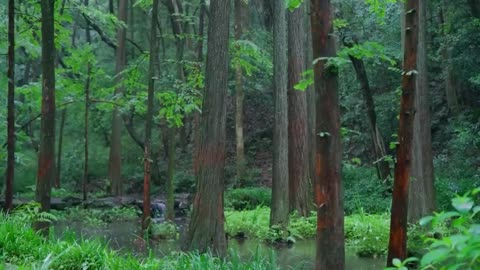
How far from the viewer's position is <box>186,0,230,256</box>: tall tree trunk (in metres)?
9.91

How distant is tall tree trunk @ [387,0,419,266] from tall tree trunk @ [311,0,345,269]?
56 centimetres

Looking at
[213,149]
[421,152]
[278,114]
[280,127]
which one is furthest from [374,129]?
[213,149]

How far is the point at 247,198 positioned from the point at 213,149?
40.2ft

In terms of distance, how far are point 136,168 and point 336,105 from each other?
28.0 meters

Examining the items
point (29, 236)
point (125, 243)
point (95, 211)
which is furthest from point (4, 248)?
point (95, 211)

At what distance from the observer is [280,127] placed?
14.0 meters

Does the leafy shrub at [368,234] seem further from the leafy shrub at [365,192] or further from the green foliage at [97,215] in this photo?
the green foliage at [97,215]

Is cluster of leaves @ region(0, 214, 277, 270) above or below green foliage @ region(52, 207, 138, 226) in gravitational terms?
above

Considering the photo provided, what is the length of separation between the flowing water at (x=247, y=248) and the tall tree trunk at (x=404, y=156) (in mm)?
2187

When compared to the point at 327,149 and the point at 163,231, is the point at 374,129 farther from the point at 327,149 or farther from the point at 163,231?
the point at 327,149

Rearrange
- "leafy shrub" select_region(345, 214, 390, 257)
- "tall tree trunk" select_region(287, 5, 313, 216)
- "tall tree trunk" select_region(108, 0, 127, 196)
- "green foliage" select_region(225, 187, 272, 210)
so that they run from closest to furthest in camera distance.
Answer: "leafy shrub" select_region(345, 214, 390, 257) → "tall tree trunk" select_region(287, 5, 313, 216) → "green foliage" select_region(225, 187, 272, 210) → "tall tree trunk" select_region(108, 0, 127, 196)

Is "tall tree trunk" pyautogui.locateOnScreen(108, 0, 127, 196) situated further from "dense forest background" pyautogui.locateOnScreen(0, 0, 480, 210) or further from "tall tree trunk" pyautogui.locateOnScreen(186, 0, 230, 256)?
"tall tree trunk" pyautogui.locateOnScreen(186, 0, 230, 256)

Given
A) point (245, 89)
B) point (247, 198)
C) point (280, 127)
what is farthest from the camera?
point (245, 89)

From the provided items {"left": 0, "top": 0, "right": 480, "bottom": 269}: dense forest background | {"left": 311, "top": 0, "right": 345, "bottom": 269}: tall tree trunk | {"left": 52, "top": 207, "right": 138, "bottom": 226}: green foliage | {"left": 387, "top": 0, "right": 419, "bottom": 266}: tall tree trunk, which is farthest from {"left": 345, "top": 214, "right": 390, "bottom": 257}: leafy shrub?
{"left": 52, "top": 207, "right": 138, "bottom": 226}: green foliage
